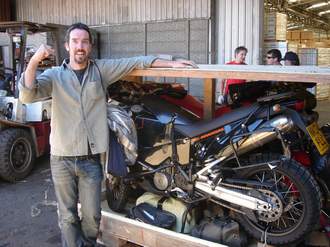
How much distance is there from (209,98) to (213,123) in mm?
289

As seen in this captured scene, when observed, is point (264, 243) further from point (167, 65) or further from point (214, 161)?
point (167, 65)

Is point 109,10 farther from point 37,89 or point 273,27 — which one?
point 37,89

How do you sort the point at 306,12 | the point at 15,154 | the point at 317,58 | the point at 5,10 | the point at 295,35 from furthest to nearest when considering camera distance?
the point at 306,12
the point at 295,35
the point at 317,58
the point at 5,10
the point at 15,154

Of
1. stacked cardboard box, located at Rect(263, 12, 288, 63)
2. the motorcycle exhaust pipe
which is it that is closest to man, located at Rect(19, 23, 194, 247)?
the motorcycle exhaust pipe

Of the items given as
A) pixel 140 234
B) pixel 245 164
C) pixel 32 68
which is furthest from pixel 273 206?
pixel 32 68

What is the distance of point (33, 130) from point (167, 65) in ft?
11.1

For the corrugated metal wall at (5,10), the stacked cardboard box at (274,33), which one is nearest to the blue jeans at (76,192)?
Result: the stacked cardboard box at (274,33)

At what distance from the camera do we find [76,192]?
2920mm

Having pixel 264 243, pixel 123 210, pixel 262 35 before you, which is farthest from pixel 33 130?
pixel 262 35

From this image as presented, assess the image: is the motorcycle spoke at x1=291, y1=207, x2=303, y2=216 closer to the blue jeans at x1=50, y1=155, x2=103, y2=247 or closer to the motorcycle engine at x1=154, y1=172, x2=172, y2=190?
the motorcycle engine at x1=154, y1=172, x2=172, y2=190

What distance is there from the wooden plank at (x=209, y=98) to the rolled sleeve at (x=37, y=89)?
1197 mm

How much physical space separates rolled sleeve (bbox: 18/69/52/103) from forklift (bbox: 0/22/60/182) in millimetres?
2743

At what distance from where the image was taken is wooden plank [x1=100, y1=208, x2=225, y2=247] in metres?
2.82

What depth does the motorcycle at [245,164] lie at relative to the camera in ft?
9.04
